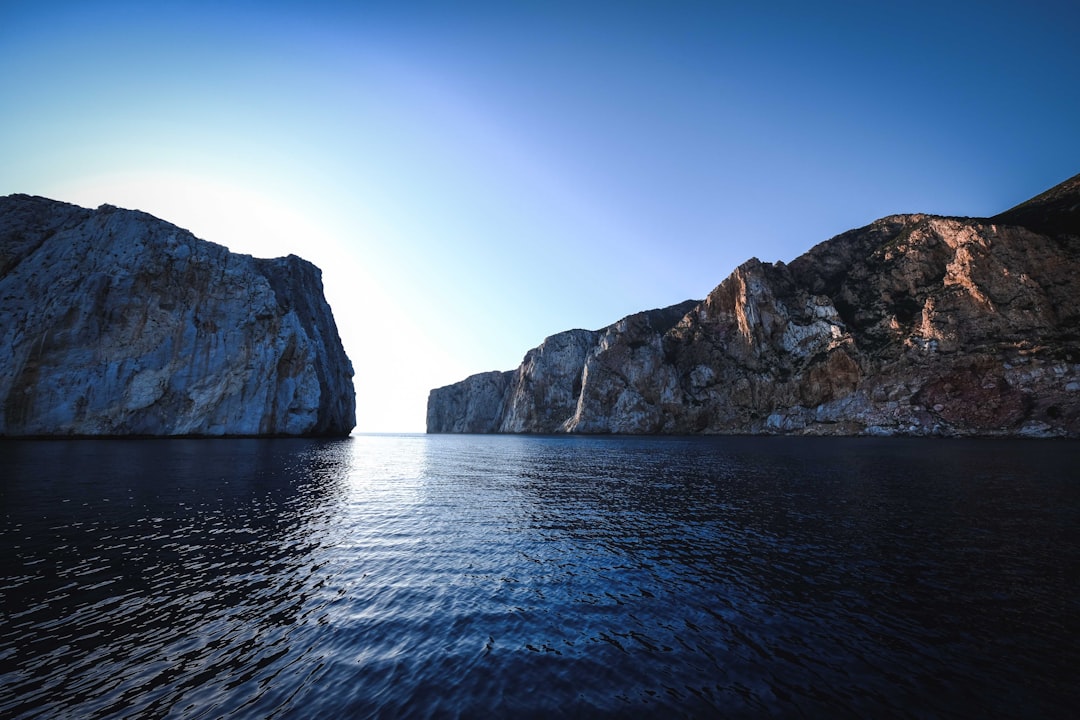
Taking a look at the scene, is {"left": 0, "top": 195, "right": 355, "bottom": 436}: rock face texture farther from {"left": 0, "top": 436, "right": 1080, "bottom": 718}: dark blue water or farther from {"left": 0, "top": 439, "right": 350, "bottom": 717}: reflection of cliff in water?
{"left": 0, "top": 436, "right": 1080, "bottom": 718}: dark blue water

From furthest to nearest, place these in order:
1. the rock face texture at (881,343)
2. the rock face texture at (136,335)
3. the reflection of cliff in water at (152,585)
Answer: the rock face texture at (881,343), the rock face texture at (136,335), the reflection of cliff in water at (152,585)

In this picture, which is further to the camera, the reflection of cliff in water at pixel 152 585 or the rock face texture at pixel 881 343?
the rock face texture at pixel 881 343

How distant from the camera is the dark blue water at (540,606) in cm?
895

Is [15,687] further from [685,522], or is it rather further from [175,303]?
[175,303]

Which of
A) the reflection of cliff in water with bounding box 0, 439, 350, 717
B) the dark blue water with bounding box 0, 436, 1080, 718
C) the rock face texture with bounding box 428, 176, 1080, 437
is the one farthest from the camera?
the rock face texture with bounding box 428, 176, 1080, 437

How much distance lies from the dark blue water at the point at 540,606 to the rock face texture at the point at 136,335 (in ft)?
203

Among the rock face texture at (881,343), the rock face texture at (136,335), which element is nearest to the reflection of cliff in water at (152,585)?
the rock face texture at (136,335)

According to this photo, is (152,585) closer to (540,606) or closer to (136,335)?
(540,606)

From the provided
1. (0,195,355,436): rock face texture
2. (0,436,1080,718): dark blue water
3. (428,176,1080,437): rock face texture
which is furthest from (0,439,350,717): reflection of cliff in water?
(428,176,1080,437): rock face texture

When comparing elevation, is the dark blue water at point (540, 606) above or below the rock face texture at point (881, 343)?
below

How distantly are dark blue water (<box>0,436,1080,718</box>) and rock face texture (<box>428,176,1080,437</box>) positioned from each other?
7917cm

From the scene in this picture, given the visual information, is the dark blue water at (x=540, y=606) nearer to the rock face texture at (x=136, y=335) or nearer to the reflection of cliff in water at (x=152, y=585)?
the reflection of cliff in water at (x=152, y=585)

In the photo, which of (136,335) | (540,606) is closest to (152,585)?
(540,606)

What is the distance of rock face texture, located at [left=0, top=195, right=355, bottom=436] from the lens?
71062 millimetres
